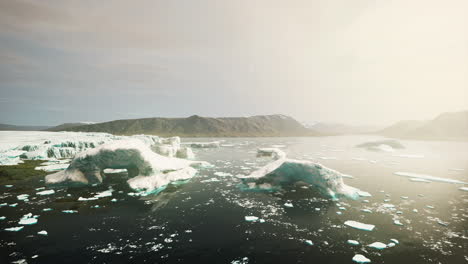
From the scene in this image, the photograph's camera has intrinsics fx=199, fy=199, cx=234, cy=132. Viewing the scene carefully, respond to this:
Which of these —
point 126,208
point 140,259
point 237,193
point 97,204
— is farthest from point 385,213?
point 97,204

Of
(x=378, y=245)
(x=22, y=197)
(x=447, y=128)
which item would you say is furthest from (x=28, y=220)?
(x=447, y=128)

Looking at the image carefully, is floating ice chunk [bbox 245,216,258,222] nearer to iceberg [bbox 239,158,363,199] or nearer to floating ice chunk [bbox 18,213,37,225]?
iceberg [bbox 239,158,363,199]

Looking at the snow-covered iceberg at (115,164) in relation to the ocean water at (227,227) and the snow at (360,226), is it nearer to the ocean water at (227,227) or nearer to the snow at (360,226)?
the ocean water at (227,227)

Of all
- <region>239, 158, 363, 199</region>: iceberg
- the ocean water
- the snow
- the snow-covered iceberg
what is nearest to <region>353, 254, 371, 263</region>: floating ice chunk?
the ocean water

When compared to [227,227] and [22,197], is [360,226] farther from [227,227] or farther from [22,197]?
[22,197]

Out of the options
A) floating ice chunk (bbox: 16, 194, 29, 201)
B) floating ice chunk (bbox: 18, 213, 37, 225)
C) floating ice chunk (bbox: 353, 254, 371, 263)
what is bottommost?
floating ice chunk (bbox: 353, 254, 371, 263)
